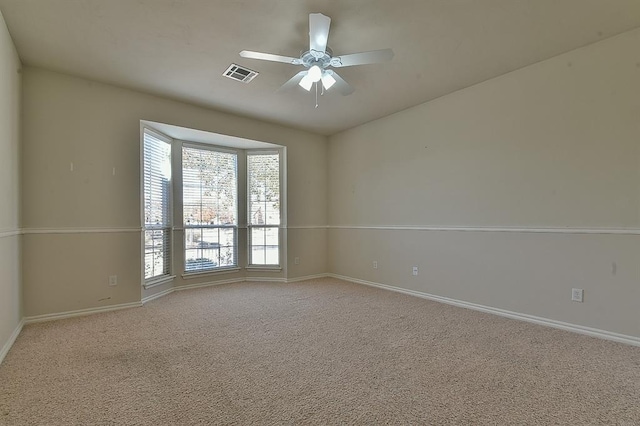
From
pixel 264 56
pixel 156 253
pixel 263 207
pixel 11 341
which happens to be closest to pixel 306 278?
pixel 263 207

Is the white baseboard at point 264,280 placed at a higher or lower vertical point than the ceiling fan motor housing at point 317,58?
lower

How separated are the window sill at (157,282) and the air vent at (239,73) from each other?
9.39ft

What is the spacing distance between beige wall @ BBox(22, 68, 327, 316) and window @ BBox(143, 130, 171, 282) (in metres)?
0.20

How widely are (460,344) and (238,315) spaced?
229cm

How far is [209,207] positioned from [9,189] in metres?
2.55

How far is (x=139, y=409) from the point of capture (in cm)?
175

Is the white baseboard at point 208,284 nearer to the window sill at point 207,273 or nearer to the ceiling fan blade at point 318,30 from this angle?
the window sill at point 207,273

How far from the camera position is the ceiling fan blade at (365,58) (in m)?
2.40

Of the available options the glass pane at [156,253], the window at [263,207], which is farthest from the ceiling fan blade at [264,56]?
the window at [263,207]

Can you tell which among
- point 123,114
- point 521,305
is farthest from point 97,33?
point 521,305

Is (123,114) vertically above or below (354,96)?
below

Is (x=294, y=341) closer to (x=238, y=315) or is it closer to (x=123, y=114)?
(x=238, y=315)

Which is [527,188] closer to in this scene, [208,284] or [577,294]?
[577,294]

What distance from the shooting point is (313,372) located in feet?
7.07
